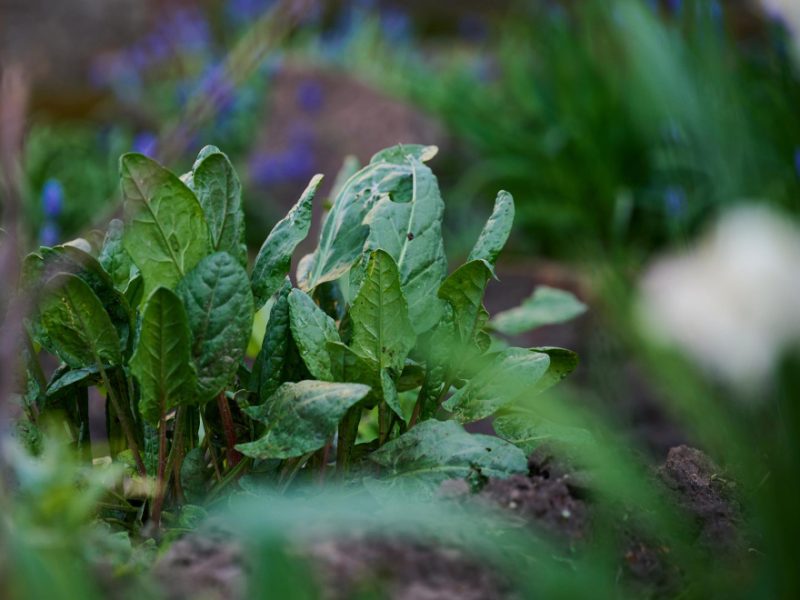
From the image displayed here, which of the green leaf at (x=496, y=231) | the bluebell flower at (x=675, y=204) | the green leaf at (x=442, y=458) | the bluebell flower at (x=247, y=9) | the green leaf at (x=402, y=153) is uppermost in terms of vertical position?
the green leaf at (x=402, y=153)

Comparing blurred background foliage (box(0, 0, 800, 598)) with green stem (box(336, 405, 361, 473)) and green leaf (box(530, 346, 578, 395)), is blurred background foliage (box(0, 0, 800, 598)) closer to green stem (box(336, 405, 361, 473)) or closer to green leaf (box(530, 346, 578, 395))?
green leaf (box(530, 346, 578, 395))

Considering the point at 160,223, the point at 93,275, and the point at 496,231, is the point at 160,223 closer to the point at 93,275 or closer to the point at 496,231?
the point at 93,275

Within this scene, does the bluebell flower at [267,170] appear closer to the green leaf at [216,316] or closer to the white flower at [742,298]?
the green leaf at [216,316]

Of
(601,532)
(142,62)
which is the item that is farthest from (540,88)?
(601,532)

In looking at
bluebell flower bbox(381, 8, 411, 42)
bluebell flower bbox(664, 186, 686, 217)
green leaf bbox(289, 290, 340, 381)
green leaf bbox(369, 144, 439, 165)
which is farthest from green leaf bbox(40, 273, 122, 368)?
bluebell flower bbox(381, 8, 411, 42)

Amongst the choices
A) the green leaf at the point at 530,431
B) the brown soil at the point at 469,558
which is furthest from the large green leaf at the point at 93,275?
the green leaf at the point at 530,431

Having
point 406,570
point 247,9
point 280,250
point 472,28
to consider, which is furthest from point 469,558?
point 472,28
